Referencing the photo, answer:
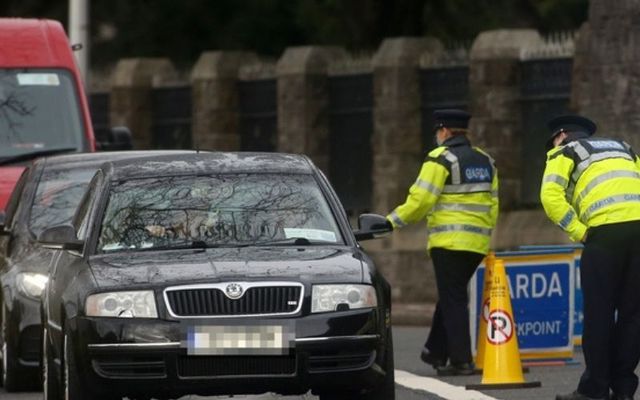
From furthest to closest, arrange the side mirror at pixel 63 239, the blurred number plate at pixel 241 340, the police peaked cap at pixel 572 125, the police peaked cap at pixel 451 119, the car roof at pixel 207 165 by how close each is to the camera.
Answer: the police peaked cap at pixel 451 119 < the police peaked cap at pixel 572 125 < the car roof at pixel 207 165 < the side mirror at pixel 63 239 < the blurred number plate at pixel 241 340

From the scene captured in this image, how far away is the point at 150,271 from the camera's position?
11.5m

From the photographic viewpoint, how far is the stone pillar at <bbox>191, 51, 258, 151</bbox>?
31047mm

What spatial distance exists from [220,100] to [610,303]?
18526 millimetres

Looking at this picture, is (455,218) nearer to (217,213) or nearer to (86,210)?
(86,210)

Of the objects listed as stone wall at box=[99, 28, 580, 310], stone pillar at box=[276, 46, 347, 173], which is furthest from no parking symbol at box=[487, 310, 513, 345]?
stone pillar at box=[276, 46, 347, 173]

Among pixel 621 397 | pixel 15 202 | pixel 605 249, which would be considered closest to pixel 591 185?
pixel 605 249

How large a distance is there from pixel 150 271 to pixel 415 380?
Answer: 4.29m

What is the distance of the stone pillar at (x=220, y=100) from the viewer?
31.0 m

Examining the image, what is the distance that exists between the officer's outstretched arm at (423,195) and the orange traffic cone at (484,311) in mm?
566

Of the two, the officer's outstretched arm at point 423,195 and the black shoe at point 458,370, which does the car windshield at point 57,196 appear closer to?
the officer's outstretched arm at point 423,195

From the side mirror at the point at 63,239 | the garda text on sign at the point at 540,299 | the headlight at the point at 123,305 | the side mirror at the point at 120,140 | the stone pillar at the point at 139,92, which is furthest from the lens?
the stone pillar at the point at 139,92

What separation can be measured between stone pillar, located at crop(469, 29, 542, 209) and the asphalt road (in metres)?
8.70

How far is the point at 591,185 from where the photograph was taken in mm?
12977

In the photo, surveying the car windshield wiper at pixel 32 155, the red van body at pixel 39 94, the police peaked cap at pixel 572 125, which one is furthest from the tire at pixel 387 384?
the red van body at pixel 39 94
